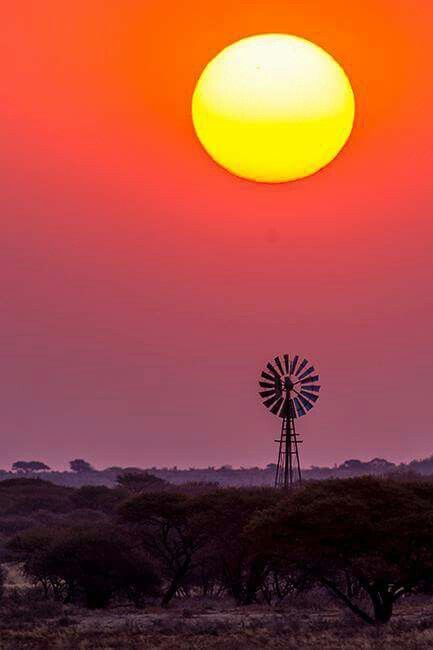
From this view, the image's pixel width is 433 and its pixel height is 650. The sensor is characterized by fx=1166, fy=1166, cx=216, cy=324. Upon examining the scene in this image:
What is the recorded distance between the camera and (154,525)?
66.1 metres

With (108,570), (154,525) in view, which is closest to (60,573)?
(108,570)

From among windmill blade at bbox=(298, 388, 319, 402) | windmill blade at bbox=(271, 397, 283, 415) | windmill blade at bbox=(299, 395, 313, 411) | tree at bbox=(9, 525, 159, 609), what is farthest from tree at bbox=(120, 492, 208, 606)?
windmill blade at bbox=(298, 388, 319, 402)

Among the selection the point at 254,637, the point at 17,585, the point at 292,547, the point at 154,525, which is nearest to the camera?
the point at 254,637

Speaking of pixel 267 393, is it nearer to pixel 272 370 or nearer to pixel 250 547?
pixel 272 370

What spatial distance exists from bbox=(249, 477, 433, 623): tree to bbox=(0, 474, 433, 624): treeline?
4 cm

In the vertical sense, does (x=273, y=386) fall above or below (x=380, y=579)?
above

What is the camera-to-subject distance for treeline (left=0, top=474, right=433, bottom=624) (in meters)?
47.2

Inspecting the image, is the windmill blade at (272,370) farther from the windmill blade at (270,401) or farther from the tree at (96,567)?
the tree at (96,567)

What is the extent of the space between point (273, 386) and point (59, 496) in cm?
4093

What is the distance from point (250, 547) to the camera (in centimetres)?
5091

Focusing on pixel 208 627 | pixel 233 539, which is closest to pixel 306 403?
pixel 233 539

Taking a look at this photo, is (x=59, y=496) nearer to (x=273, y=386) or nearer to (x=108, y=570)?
(x=273, y=386)

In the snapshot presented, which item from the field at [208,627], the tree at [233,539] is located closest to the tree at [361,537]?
the field at [208,627]

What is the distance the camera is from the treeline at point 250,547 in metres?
47.2
